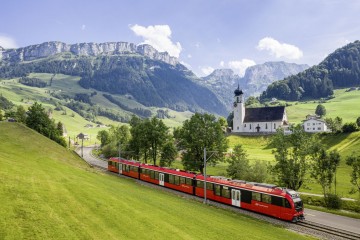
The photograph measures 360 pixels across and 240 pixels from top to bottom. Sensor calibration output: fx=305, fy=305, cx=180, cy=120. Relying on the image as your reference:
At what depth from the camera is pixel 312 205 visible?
47062mm

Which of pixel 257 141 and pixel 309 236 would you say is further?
pixel 257 141

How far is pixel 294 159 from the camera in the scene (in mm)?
49812

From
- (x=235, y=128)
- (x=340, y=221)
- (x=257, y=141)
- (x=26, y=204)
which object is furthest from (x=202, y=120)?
(x=235, y=128)

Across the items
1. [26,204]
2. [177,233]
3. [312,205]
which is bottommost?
[312,205]

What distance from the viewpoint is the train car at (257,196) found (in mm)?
36031

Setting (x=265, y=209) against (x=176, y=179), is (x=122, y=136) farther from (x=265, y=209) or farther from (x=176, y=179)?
(x=265, y=209)

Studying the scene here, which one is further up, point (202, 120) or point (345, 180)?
point (202, 120)

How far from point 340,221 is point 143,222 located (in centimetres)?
2709

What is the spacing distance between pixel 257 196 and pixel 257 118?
401ft

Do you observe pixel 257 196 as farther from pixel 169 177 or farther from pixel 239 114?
pixel 239 114

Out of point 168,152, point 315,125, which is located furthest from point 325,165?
point 315,125

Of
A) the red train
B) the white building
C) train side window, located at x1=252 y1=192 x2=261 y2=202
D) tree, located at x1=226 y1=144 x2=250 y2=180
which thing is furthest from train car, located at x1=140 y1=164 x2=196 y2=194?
the white building

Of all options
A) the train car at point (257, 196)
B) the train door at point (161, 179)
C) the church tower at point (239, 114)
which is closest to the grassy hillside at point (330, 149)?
the church tower at point (239, 114)

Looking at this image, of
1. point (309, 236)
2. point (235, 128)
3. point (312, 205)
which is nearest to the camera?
point (309, 236)
